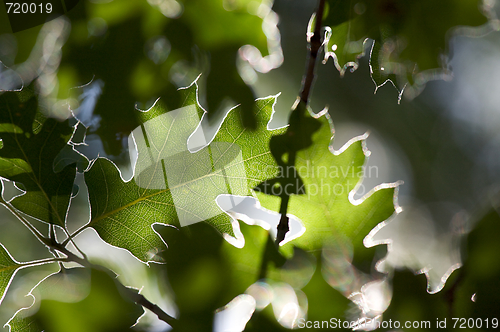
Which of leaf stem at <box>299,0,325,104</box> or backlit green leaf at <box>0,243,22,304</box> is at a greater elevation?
leaf stem at <box>299,0,325,104</box>

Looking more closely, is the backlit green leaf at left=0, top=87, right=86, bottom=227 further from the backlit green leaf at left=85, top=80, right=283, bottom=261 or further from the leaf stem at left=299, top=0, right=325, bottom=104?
the leaf stem at left=299, top=0, right=325, bottom=104

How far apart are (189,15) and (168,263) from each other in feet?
2.03

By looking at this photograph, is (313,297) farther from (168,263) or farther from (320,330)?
(168,263)
